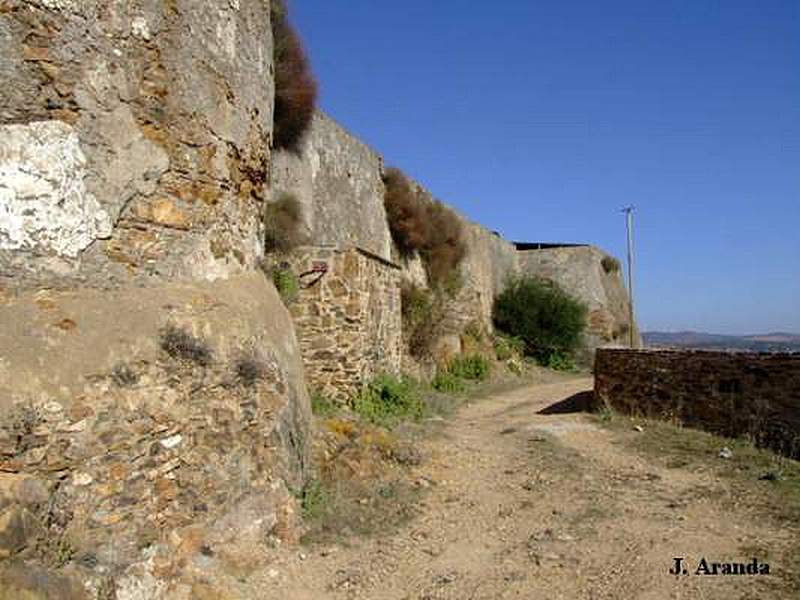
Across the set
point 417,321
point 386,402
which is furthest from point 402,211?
point 386,402

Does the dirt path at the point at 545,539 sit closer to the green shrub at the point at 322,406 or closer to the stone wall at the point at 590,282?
the green shrub at the point at 322,406

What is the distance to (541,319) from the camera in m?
18.7

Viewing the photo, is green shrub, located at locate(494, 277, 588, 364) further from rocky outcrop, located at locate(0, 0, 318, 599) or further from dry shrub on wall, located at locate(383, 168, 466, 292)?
rocky outcrop, located at locate(0, 0, 318, 599)

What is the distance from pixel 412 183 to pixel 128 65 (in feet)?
36.0

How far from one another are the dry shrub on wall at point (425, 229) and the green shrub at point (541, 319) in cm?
344

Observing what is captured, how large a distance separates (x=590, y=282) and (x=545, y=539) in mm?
19369

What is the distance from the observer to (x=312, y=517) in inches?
175

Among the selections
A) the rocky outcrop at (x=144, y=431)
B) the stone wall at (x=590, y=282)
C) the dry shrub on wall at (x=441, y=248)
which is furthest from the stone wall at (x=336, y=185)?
the stone wall at (x=590, y=282)

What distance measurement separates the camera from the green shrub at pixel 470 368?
46.1 ft

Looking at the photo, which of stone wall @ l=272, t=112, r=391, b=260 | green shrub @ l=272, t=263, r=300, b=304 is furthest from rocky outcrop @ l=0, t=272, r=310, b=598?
stone wall @ l=272, t=112, r=391, b=260

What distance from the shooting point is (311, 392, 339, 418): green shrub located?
6.88 m

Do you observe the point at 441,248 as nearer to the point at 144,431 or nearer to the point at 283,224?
the point at 283,224

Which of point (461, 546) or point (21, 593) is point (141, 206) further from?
point (461, 546)

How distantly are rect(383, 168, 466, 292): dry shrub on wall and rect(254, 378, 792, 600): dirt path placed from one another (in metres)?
7.50
